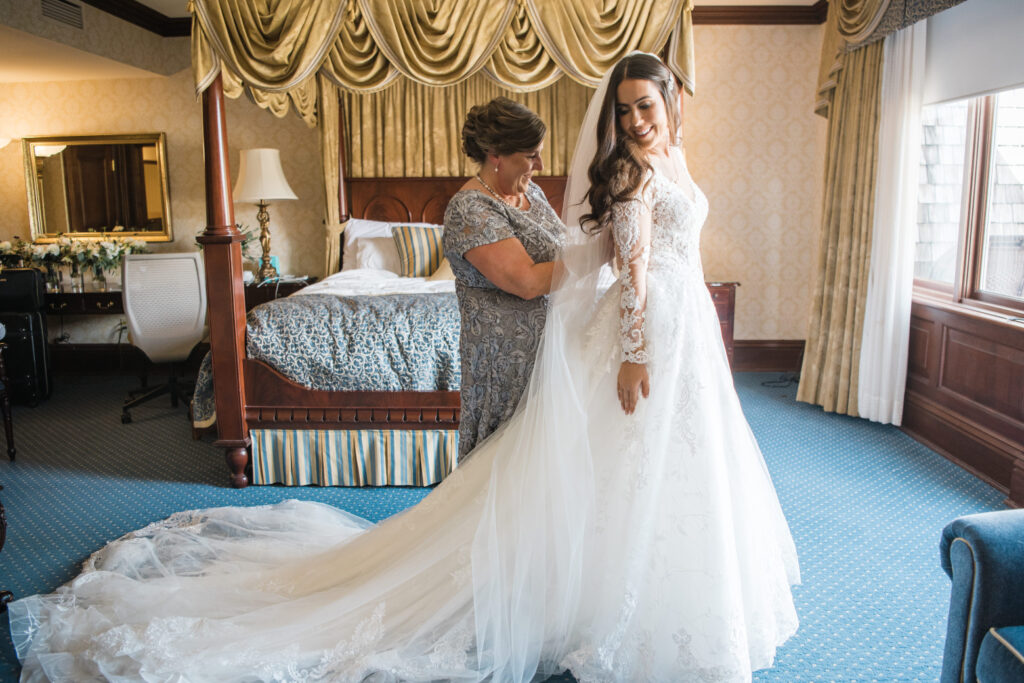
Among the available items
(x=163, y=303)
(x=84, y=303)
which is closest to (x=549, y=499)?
(x=163, y=303)

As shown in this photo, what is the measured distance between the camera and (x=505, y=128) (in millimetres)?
1992

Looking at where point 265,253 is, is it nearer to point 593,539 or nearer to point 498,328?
point 498,328

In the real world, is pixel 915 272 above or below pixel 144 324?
above

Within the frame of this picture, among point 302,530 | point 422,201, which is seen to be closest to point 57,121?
point 422,201

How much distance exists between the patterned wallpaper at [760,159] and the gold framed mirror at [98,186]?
4174 millimetres

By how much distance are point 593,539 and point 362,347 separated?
Answer: 72.8 inches

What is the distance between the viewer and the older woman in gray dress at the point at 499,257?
79.4 inches

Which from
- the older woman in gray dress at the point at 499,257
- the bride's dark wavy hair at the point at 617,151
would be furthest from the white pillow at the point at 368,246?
the bride's dark wavy hair at the point at 617,151

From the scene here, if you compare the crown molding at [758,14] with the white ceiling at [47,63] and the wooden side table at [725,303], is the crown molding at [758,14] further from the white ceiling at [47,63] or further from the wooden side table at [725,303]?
the white ceiling at [47,63]

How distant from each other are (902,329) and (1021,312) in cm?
67

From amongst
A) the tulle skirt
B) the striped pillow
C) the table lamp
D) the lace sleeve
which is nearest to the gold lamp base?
the table lamp

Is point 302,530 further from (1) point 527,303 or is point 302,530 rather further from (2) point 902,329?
(2) point 902,329

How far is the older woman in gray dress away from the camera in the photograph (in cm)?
202

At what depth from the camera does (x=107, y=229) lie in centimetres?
618
